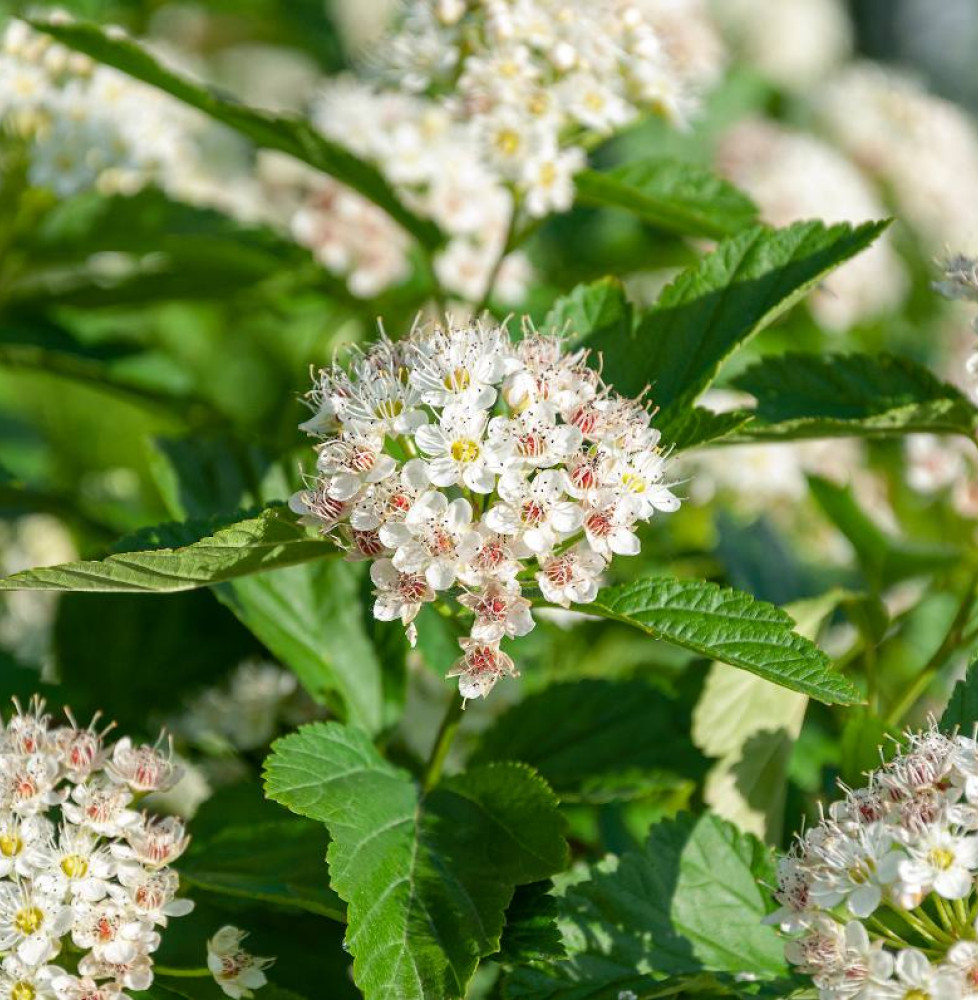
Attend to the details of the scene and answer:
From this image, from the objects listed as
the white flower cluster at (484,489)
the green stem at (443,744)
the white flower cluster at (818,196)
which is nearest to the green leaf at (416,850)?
the green stem at (443,744)

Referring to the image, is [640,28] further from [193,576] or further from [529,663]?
[193,576]

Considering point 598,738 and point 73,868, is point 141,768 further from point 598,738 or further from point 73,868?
point 598,738

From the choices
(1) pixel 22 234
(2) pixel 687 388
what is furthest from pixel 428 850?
(1) pixel 22 234

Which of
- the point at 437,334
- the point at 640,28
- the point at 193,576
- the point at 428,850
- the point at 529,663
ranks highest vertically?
Result: the point at 640,28

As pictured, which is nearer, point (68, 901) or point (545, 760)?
point (68, 901)

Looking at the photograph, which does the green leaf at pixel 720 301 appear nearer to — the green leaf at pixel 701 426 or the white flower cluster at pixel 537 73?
the green leaf at pixel 701 426

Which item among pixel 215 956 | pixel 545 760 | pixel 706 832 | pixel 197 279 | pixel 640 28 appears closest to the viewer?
pixel 215 956
